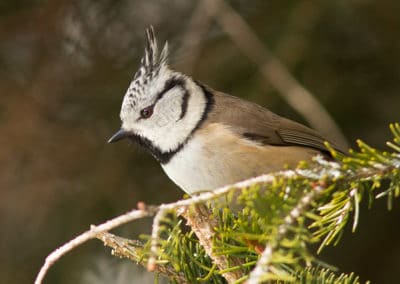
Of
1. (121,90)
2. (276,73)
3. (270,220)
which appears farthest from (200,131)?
(270,220)

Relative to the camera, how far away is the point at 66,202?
339cm

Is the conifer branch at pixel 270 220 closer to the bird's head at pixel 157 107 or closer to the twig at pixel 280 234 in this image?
the twig at pixel 280 234

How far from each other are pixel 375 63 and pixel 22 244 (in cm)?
207

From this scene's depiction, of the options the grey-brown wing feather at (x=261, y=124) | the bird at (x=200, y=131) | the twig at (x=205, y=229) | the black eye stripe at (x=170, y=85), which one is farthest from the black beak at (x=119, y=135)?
the twig at (x=205, y=229)

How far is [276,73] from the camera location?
3.29 m

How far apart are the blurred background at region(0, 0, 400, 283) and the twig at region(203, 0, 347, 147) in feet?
0.05

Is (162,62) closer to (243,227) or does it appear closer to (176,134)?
(176,134)

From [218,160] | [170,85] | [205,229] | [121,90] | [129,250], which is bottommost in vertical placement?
[205,229]

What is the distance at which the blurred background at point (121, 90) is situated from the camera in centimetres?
338

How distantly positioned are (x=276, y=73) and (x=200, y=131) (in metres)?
0.49

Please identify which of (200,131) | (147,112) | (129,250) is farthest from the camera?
(147,112)

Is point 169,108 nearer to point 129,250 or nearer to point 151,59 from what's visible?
point 151,59

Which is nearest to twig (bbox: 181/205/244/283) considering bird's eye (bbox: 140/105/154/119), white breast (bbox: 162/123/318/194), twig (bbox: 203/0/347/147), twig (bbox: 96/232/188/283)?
twig (bbox: 96/232/188/283)

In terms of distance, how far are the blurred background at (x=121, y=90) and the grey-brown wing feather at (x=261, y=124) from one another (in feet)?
0.69
